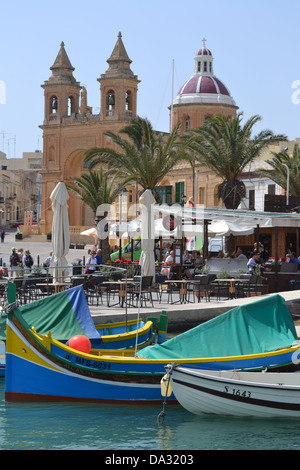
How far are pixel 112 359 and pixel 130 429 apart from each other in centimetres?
141

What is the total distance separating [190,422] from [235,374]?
963 mm

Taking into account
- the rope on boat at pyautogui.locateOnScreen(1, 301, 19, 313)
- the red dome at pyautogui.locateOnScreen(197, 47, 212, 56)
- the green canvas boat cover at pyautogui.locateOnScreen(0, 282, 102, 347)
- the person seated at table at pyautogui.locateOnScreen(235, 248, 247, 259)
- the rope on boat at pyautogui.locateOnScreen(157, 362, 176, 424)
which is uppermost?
the red dome at pyautogui.locateOnScreen(197, 47, 212, 56)

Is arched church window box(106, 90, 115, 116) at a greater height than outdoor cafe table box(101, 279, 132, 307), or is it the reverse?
arched church window box(106, 90, 115, 116)

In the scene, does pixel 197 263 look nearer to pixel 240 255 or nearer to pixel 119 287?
pixel 240 255

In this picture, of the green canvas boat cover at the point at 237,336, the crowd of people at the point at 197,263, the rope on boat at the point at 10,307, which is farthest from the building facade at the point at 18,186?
the green canvas boat cover at the point at 237,336

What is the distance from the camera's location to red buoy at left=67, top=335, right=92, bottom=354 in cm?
1295

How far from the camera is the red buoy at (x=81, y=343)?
42.5ft

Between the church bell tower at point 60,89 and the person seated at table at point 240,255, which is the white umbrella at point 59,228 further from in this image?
the church bell tower at point 60,89

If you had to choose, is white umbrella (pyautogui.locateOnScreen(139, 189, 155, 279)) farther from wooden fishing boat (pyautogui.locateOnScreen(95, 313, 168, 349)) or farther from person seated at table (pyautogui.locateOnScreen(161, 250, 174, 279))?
wooden fishing boat (pyautogui.locateOnScreen(95, 313, 168, 349))

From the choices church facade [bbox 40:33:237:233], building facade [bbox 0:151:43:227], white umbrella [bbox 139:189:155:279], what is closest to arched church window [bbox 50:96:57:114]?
church facade [bbox 40:33:237:233]

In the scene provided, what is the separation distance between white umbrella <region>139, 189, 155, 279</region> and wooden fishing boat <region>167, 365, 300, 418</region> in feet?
36.1

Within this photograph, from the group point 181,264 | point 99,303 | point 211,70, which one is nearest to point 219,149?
point 181,264

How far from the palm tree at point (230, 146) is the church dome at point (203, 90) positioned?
135ft
